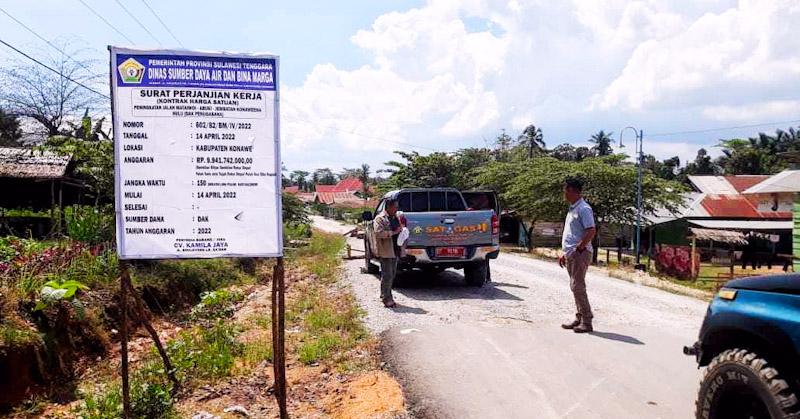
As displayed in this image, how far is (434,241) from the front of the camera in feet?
31.4

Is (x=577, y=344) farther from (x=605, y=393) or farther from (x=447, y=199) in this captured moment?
(x=447, y=199)

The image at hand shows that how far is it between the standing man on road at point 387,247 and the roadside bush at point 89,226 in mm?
5138

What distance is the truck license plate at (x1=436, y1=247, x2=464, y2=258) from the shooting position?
31.6ft

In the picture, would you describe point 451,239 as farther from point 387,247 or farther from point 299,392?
point 299,392

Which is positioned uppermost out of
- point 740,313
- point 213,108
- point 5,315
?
point 213,108

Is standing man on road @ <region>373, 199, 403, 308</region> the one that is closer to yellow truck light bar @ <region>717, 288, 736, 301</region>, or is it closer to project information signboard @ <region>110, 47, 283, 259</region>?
project information signboard @ <region>110, 47, 283, 259</region>

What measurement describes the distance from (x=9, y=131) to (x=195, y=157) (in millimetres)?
29216

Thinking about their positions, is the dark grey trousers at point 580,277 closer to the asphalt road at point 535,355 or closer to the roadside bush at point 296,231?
the asphalt road at point 535,355

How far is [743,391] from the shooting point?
300 centimetres

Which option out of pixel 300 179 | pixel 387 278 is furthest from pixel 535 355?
pixel 300 179

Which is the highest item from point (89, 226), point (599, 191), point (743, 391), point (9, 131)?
point (9, 131)

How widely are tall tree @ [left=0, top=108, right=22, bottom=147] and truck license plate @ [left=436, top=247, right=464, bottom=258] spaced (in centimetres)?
2333

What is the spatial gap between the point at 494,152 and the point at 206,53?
187 feet

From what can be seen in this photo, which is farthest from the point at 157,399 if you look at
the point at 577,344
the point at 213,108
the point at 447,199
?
the point at 447,199
